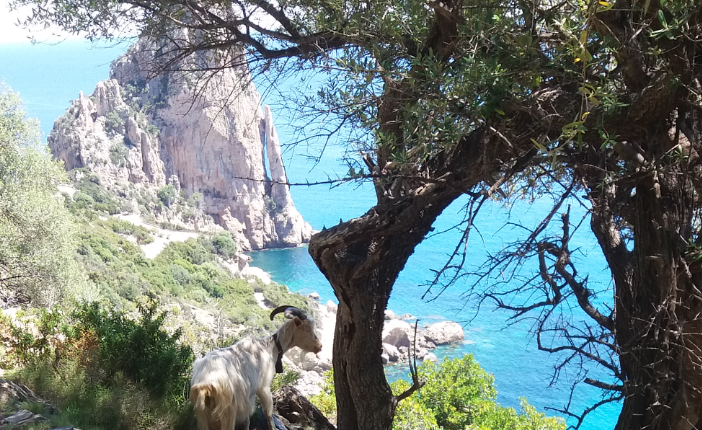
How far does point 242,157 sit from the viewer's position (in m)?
48.6

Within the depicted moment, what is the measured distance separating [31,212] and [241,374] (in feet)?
39.9

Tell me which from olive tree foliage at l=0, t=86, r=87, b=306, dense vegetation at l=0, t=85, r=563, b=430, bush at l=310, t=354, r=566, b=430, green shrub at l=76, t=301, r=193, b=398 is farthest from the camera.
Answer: olive tree foliage at l=0, t=86, r=87, b=306

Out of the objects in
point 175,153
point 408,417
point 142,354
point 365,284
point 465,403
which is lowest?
point 465,403

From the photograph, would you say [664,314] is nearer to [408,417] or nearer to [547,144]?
[547,144]

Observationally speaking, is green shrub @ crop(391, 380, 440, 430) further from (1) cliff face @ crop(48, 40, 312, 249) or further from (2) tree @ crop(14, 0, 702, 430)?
(1) cliff face @ crop(48, 40, 312, 249)

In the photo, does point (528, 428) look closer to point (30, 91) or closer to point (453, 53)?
point (453, 53)

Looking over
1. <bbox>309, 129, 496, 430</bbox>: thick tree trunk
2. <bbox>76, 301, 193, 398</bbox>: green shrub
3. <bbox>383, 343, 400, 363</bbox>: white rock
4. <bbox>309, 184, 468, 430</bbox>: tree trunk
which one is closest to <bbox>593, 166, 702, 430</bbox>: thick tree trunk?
<bbox>309, 129, 496, 430</bbox>: thick tree trunk

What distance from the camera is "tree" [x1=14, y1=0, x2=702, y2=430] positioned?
1793 mm

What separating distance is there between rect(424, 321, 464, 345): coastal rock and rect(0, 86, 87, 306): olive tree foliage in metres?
17.2

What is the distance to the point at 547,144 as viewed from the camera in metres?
2.00

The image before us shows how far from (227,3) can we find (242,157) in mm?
45696

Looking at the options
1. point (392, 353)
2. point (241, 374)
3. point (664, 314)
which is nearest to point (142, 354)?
point (241, 374)

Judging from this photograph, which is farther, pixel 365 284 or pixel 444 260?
pixel 444 260

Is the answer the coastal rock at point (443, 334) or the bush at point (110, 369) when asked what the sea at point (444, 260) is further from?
the bush at point (110, 369)
